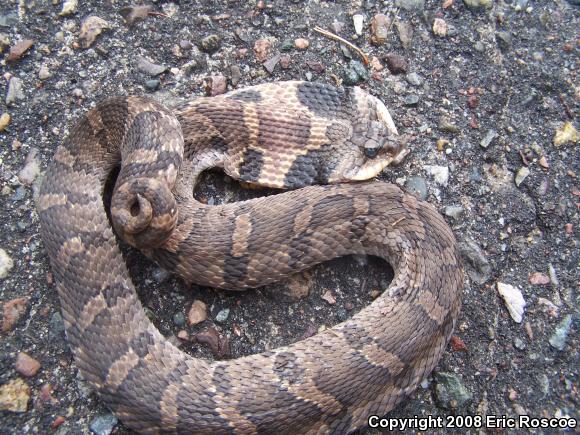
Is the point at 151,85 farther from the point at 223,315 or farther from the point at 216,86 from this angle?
the point at 223,315

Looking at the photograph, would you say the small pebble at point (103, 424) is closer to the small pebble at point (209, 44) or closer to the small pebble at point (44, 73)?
the small pebble at point (44, 73)

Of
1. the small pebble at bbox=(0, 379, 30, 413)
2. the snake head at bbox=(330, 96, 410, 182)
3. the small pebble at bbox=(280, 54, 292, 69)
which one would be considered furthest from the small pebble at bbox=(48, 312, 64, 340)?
the small pebble at bbox=(280, 54, 292, 69)

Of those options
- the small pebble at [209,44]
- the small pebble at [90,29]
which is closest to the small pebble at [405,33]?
the small pebble at [209,44]

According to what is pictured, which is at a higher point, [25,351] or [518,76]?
[518,76]

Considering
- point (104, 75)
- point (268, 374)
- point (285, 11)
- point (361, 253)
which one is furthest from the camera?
point (285, 11)

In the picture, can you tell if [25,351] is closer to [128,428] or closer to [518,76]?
[128,428]

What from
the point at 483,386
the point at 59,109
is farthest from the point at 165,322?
the point at 483,386
